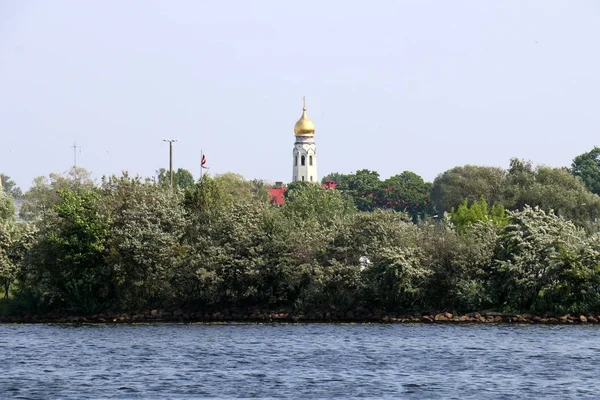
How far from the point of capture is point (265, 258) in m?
67.1

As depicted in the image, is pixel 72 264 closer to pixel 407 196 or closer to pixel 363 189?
pixel 407 196

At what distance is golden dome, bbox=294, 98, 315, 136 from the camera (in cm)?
19250

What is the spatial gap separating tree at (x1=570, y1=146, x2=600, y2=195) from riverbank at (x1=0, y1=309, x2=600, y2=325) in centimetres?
8656

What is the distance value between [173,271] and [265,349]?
57.8 ft

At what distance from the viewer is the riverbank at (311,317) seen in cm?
6200

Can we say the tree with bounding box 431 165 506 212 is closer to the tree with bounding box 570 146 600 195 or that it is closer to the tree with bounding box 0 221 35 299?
the tree with bounding box 570 146 600 195

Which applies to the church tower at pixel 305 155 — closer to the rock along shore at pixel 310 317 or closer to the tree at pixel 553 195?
the tree at pixel 553 195

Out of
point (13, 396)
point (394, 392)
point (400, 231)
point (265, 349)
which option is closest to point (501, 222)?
point (400, 231)

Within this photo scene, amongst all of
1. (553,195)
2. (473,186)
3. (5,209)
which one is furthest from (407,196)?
(5,209)

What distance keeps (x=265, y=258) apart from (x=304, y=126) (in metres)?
127

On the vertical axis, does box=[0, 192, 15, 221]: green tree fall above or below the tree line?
above

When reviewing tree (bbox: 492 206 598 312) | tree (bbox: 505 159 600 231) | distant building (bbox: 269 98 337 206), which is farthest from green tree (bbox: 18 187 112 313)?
distant building (bbox: 269 98 337 206)

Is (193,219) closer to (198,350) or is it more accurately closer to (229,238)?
(229,238)

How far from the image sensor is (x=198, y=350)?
51.2 metres
